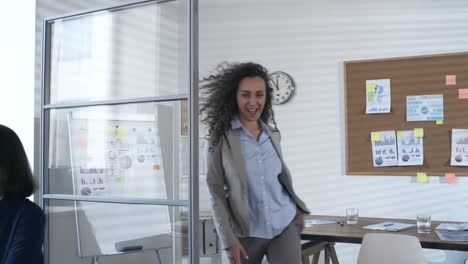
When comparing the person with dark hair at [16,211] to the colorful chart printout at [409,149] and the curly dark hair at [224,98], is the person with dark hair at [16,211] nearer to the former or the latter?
the curly dark hair at [224,98]

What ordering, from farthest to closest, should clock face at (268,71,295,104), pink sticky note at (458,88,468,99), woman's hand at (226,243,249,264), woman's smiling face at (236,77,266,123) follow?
clock face at (268,71,295,104), pink sticky note at (458,88,468,99), woman's smiling face at (236,77,266,123), woman's hand at (226,243,249,264)

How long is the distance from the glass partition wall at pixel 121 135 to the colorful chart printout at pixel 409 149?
2289mm

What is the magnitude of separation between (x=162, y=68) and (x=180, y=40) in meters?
0.16

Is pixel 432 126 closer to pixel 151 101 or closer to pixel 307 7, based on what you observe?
pixel 307 7

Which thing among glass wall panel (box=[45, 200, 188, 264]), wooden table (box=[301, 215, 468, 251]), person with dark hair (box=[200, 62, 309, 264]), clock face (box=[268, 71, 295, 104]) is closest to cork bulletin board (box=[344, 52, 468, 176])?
clock face (box=[268, 71, 295, 104])

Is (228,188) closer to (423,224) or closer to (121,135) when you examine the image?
(121,135)

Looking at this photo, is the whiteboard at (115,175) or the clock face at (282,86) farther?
the clock face at (282,86)

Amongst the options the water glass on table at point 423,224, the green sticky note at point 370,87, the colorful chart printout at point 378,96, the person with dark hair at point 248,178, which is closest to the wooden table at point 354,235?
the water glass on table at point 423,224

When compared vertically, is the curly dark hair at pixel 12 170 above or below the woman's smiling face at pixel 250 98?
below

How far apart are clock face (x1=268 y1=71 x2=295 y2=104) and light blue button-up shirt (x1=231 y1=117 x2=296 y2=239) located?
7.39ft

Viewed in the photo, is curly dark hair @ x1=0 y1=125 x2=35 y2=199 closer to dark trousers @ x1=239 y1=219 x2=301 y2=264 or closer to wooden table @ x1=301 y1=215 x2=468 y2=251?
dark trousers @ x1=239 y1=219 x2=301 y2=264

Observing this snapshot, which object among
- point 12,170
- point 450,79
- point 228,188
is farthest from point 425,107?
point 12,170

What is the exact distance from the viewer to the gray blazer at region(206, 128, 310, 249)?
6.29 ft

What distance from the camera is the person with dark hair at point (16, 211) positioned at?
1.46m
